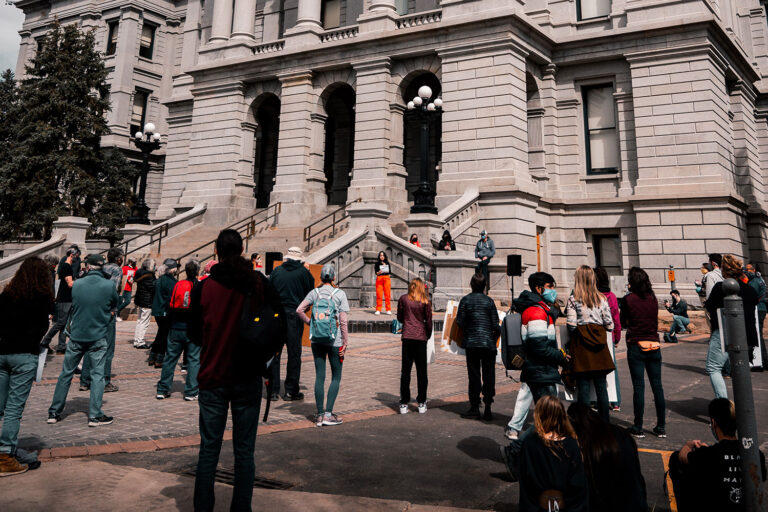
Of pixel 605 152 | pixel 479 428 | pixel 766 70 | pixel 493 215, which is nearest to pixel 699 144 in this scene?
pixel 605 152

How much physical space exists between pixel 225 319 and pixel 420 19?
75.1ft

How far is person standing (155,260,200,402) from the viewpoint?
7742 mm

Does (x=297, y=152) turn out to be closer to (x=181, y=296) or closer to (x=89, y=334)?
(x=181, y=296)

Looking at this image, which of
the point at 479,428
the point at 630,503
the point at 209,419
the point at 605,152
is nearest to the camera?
the point at 630,503

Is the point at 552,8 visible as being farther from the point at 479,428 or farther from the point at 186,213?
the point at 479,428

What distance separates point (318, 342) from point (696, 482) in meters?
4.53

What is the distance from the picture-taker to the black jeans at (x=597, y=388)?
19.0 ft

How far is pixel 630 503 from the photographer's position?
2975mm

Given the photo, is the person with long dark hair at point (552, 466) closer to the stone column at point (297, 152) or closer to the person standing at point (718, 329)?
the person standing at point (718, 329)

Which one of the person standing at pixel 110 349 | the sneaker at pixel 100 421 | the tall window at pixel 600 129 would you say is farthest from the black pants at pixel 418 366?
the tall window at pixel 600 129

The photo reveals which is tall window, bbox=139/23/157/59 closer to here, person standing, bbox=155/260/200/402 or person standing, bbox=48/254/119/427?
person standing, bbox=155/260/200/402

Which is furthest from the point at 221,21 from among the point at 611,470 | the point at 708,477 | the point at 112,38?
the point at 708,477

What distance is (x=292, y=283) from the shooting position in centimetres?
797

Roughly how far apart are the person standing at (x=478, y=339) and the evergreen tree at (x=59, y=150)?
31348 millimetres
